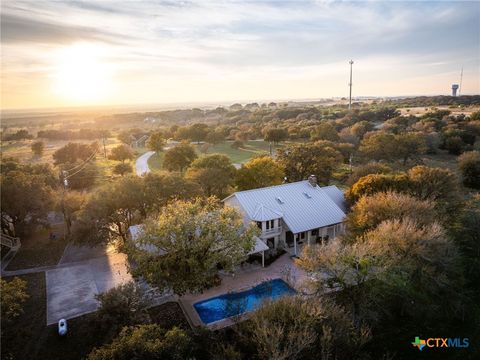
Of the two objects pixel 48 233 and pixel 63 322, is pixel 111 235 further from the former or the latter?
pixel 63 322

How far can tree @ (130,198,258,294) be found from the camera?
1705cm

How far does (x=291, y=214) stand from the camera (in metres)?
25.4

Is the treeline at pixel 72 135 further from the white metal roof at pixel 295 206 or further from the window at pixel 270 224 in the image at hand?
the window at pixel 270 224

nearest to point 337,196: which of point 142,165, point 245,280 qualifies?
point 245,280

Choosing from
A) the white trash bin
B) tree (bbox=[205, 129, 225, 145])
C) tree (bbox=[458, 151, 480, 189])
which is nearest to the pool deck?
the white trash bin

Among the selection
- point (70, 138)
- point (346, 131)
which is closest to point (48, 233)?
point (346, 131)

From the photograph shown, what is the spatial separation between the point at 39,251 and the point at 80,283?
7236mm

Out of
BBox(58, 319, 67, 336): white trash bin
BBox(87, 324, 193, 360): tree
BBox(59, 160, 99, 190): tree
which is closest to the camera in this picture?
BBox(87, 324, 193, 360): tree

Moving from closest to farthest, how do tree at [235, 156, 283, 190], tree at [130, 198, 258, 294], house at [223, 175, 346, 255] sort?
tree at [130, 198, 258, 294], house at [223, 175, 346, 255], tree at [235, 156, 283, 190]

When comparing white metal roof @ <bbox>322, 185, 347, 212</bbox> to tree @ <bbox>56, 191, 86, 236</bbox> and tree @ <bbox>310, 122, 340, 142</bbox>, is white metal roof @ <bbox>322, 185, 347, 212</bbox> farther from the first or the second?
tree @ <bbox>310, 122, 340, 142</bbox>

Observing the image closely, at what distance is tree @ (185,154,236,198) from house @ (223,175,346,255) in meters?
6.49

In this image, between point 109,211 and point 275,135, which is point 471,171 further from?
point 109,211

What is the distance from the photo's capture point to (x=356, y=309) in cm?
1616

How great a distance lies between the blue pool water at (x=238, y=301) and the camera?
17652mm
